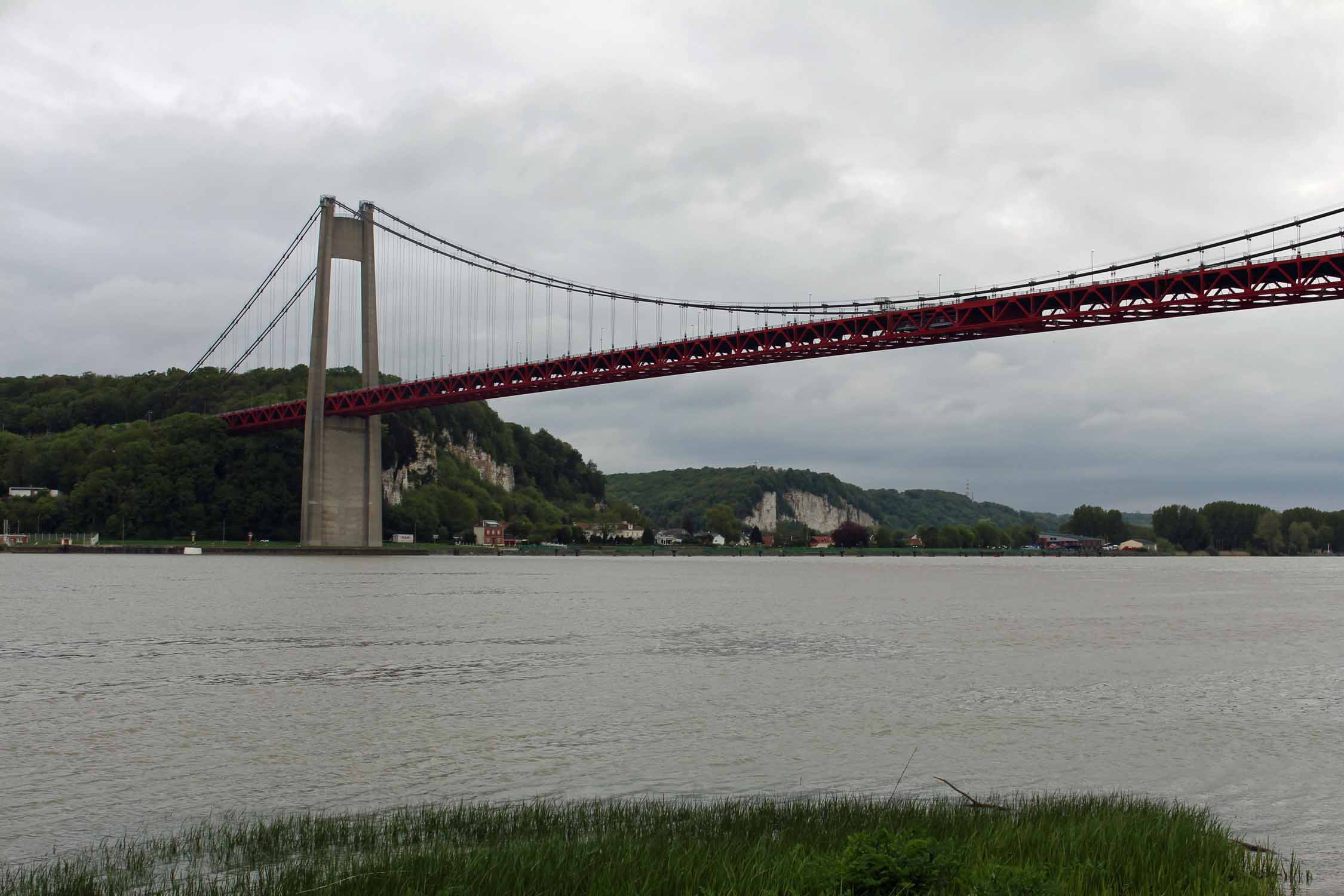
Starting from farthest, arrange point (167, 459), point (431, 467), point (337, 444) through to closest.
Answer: point (431, 467)
point (167, 459)
point (337, 444)

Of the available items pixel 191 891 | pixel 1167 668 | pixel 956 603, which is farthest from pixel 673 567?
pixel 191 891

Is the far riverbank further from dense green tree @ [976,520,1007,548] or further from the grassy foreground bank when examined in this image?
dense green tree @ [976,520,1007,548]

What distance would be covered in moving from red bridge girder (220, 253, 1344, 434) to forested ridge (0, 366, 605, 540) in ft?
60.0

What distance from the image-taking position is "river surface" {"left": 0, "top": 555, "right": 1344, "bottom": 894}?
1025 centimetres

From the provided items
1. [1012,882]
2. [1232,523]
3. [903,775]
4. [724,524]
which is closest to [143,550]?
[903,775]

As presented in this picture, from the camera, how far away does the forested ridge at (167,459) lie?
308 feet

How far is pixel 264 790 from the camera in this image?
10.1 metres

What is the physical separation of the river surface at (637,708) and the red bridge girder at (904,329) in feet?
44.0

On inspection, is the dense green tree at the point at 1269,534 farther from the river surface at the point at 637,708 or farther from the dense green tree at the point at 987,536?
the river surface at the point at 637,708

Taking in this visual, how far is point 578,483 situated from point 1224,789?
16751 centimetres

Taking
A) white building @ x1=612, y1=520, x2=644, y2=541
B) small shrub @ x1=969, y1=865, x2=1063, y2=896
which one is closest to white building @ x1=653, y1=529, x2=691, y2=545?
white building @ x1=612, y1=520, x2=644, y2=541

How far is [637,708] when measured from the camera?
15.2 metres

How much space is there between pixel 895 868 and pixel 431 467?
133m

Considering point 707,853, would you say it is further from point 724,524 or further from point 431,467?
point 724,524
